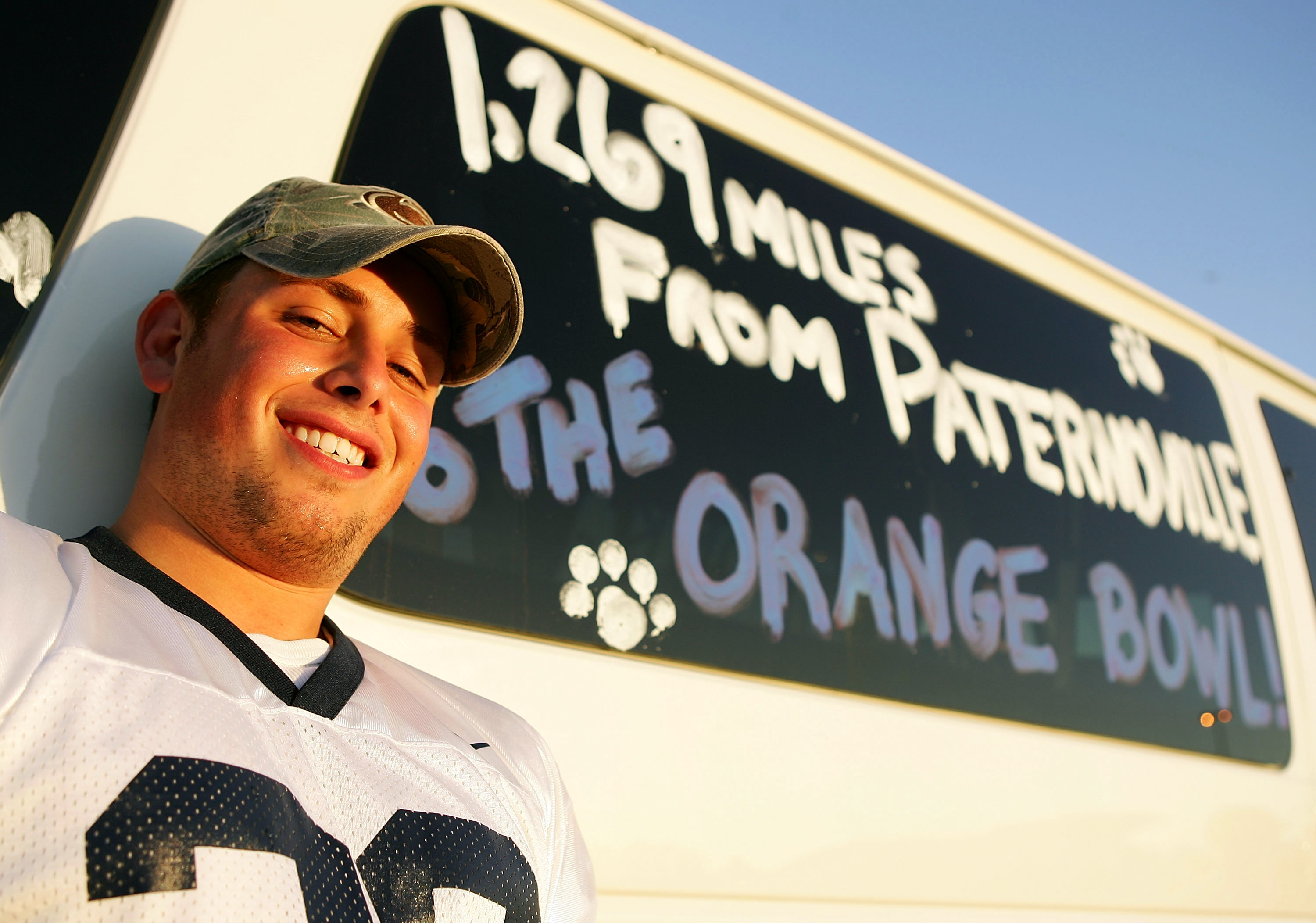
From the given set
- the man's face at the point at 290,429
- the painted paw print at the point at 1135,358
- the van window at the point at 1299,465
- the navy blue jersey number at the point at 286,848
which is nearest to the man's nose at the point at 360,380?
the man's face at the point at 290,429

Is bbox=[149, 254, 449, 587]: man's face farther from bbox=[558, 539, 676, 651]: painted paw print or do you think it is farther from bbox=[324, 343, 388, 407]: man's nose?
bbox=[558, 539, 676, 651]: painted paw print

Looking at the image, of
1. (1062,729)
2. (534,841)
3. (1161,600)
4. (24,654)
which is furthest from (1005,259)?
(24,654)

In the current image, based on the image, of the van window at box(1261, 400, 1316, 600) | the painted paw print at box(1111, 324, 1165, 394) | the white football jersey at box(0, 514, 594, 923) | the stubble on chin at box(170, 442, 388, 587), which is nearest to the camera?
the white football jersey at box(0, 514, 594, 923)

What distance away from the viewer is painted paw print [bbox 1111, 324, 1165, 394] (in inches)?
104

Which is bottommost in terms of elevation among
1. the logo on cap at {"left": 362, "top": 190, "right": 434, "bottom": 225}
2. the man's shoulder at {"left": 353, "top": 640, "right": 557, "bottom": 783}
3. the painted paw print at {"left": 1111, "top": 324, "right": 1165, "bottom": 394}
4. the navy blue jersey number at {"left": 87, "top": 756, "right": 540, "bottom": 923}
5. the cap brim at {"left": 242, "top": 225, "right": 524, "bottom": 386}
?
the navy blue jersey number at {"left": 87, "top": 756, "right": 540, "bottom": 923}

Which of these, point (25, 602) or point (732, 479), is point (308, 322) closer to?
point (25, 602)

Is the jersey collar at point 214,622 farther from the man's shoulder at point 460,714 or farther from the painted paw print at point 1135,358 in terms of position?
the painted paw print at point 1135,358

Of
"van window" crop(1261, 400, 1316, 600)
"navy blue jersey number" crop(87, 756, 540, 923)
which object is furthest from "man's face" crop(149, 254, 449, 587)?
"van window" crop(1261, 400, 1316, 600)

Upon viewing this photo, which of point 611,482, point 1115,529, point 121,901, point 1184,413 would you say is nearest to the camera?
point 121,901

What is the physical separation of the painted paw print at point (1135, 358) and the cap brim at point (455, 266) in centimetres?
173

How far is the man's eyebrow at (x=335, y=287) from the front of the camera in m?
1.36

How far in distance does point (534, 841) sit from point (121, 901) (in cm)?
53

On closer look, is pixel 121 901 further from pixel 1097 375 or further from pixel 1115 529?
pixel 1097 375

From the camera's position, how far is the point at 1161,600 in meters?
2.43
